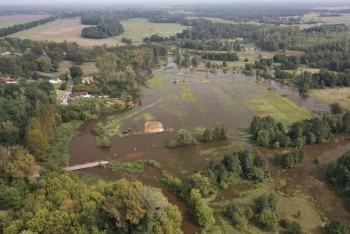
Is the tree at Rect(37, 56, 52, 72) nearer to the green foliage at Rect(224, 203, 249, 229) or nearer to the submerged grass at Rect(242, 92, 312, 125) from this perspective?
the submerged grass at Rect(242, 92, 312, 125)

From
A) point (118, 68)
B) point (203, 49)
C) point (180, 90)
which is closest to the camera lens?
point (180, 90)

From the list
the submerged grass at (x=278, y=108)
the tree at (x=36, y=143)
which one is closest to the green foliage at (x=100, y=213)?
the tree at (x=36, y=143)

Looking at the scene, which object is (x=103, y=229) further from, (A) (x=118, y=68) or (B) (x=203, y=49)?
(B) (x=203, y=49)

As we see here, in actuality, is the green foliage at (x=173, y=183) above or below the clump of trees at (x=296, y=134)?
below

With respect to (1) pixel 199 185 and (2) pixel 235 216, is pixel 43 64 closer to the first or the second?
(1) pixel 199 185

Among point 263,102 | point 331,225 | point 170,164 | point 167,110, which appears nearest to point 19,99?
point 167,110

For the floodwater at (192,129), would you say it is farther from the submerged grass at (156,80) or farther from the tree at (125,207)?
the tree at (125,207)

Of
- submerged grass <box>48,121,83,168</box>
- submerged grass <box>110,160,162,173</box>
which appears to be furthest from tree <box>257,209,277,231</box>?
submerged grass <box>48,121,83,168</box>
